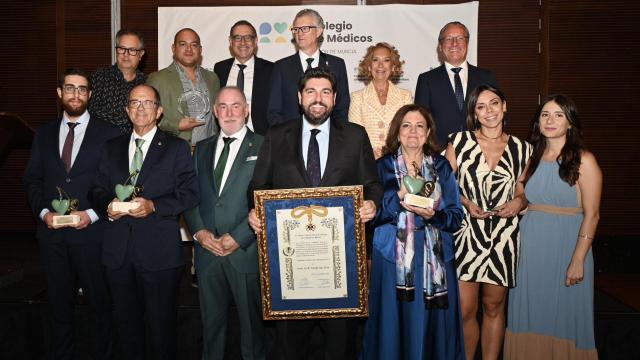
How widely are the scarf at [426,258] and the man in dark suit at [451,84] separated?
3.79 feet

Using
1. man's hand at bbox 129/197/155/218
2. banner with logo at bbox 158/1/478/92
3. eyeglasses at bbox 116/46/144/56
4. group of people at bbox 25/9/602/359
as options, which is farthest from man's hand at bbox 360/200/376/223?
banner with logo at bbox 158/1/478/92

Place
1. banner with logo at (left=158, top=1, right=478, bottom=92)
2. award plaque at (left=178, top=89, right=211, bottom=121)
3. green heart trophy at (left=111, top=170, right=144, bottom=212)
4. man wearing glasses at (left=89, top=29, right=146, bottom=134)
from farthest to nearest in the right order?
banner with logo at (left=158, top=1, right=478, bottom=92) → award plaque at (left=178, top=89, right=211, bottom=121) → man wearing glasses at (left=89, top=29, right=146, bottom=134) → green heart trophy at (left=111, top=170, right=144, bottom=212)

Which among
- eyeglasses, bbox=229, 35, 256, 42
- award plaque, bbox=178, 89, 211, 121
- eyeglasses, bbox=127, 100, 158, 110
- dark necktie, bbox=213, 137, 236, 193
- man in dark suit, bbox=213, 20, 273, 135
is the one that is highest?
eyeglasses, bbox=229, 35, 256, 42

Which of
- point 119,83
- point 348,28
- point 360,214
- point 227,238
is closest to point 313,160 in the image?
point 360,214

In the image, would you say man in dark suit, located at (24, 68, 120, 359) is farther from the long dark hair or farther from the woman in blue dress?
the long dark hair

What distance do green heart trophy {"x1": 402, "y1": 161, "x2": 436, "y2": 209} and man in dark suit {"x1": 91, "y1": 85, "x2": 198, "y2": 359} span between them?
48.4 inches

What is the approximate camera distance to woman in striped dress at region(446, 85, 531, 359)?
11.1 feet

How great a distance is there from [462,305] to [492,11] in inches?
173

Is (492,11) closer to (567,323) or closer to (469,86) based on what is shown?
(469,86)

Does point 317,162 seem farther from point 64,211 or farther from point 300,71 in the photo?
point 64,211

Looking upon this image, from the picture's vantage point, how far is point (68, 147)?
355 centimetres

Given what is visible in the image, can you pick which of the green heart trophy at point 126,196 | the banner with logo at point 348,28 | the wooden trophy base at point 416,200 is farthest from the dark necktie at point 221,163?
the banner with logo at point 348,28

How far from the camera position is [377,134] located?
167 inches

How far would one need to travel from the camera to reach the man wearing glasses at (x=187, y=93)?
14.1 ft
